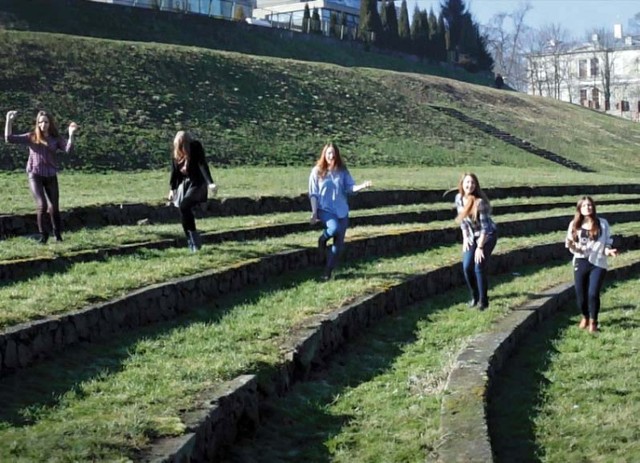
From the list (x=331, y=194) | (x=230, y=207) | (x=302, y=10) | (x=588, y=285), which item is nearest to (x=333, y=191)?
(x=331, y=194)

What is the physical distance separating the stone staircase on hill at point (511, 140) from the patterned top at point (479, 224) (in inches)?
1157

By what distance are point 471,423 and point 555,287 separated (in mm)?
6918

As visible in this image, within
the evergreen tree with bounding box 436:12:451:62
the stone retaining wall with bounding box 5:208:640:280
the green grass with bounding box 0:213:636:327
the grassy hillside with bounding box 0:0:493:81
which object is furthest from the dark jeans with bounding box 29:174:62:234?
the evergreen tree with bounding box 436:12:451:62

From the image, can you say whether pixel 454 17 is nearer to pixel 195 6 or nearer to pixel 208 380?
pixel 195 6

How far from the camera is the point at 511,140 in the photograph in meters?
43.6

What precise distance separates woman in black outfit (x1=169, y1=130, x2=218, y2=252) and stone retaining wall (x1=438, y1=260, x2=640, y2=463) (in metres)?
3.76

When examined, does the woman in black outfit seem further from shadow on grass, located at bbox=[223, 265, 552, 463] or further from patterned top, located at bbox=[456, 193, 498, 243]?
patterned top, located at bbox=[456, 193, 498, 243]

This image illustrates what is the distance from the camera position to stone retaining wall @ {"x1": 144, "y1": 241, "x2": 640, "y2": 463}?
5848 mm

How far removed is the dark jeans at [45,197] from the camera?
12.5 meters

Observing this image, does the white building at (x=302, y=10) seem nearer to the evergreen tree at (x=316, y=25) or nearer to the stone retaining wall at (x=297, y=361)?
the evergreen tree at (x=316, y=25)

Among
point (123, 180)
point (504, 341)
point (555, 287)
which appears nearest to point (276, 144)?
point (123, 180)

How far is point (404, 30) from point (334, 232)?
62.3 metres

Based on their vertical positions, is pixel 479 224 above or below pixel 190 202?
below

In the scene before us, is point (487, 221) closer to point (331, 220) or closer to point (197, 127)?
point (331, 220)
